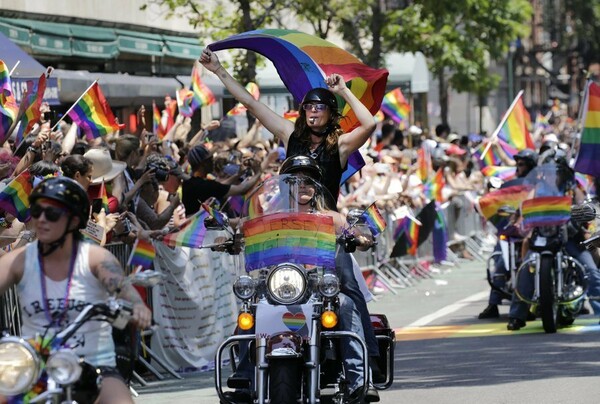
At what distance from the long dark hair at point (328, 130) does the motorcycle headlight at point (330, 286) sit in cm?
128

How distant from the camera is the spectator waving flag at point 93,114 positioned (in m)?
15.2

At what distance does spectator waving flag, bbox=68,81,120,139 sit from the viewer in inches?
598

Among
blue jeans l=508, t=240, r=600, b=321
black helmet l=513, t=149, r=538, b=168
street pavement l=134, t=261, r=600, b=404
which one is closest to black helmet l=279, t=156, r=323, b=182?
street pavement l=134, t=261, r=600, b=404

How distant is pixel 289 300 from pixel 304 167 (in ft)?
3.11

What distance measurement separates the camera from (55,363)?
21.5ft

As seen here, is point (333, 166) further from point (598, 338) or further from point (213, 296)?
point (598, 338)

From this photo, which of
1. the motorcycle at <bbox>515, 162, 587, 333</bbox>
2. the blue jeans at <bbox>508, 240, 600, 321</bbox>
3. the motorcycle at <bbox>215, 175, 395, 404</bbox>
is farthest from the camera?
the blue jeans at <bbox>508, 240, 600, 321</bbox>

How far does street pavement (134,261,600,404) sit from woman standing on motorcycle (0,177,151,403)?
4.39m

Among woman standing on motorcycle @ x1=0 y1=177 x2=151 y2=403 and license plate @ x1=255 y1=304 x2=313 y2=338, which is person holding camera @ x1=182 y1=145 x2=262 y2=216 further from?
woman standing on motorcycle @ x1=0 y1=177 x2=151 y2=403

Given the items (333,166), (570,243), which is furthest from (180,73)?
(333,166)

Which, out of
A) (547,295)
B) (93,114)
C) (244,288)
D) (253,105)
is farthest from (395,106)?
(244,288)

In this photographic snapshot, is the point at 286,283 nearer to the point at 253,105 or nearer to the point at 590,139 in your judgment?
the point at 253,105

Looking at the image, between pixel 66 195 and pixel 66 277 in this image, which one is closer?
pixel 66 195

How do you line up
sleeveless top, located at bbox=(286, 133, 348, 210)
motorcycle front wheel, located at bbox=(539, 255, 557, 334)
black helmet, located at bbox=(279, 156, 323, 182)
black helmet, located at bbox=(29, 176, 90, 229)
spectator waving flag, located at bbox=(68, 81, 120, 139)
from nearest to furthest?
black helmet, located at bbox=(29, 176, 90, 229)
black helmet, located at bbox=(279, 156, 323, 182)
sleeveless top, located at bbox=(286, 133, 348, 210)
motorcycle front wheel, located at bbox=(539, 255, 557, 334)
spectator waving flag, located at bbox=(68, 81, 120, 139)
